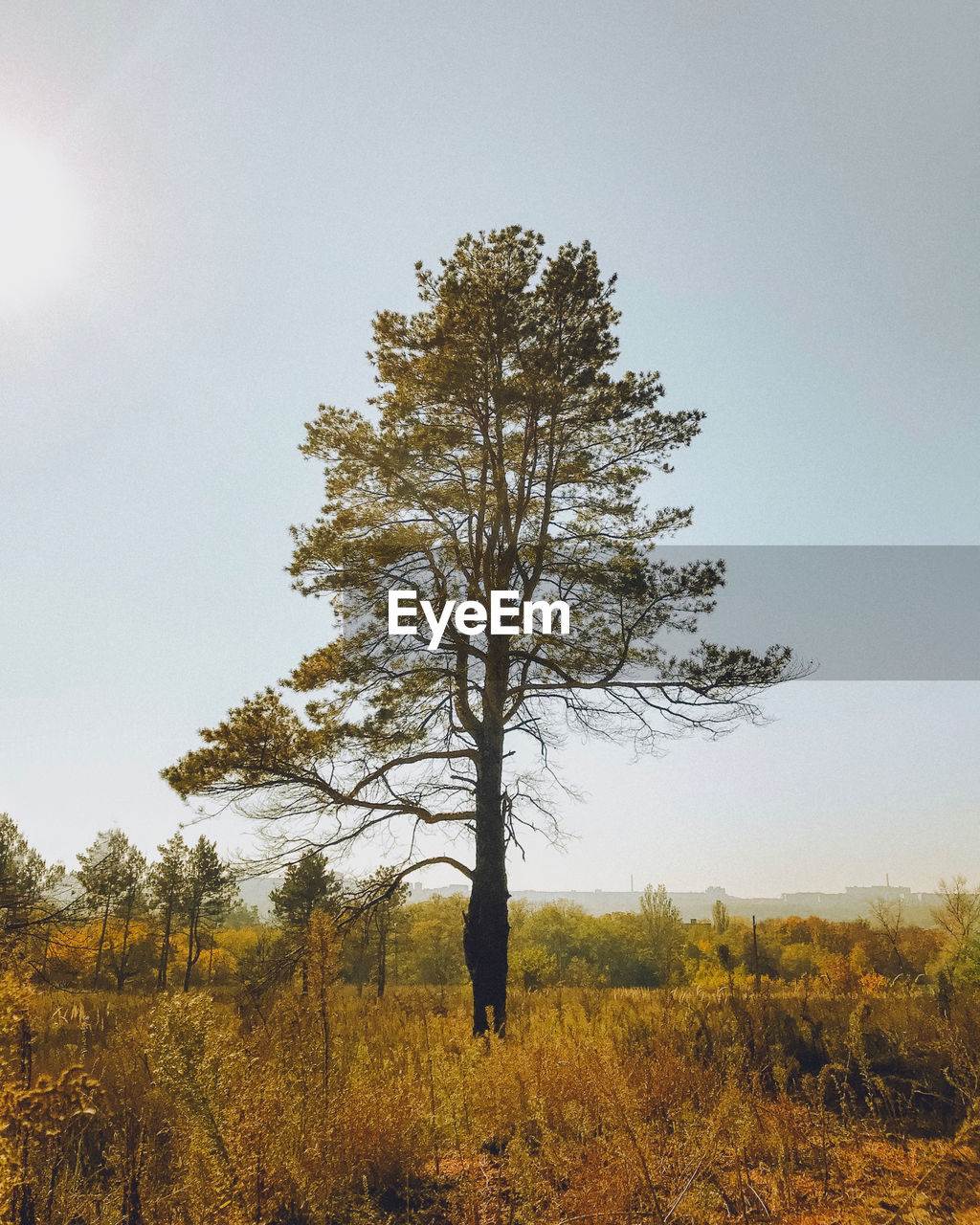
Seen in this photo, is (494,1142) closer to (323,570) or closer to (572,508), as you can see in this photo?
(323,570)

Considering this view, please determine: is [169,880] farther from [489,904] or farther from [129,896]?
[489,904]

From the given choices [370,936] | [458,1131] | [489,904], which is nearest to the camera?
[458,1131]

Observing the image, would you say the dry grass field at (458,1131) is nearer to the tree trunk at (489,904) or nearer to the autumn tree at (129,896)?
the tree trunk at (489,904)

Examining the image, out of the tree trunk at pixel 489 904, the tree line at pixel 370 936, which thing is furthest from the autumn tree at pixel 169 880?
the tree trunk at pixel 489 904

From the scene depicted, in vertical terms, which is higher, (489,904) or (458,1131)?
(489,904)

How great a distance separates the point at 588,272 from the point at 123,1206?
10.4 meters

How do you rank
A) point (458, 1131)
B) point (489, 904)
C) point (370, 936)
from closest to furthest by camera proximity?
1. point (458, 1131)
2. point (489, 904)
3. point (370, 936)

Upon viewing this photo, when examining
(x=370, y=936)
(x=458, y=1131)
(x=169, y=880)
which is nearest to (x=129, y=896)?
(x=169, y=880)

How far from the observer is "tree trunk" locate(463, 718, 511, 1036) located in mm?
8266

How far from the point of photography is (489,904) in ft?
28.6

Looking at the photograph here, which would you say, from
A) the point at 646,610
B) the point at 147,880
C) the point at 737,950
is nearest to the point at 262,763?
the point at 646,610

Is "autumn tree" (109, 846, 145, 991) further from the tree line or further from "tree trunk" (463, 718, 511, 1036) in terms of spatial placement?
"tree trunk" (463, 718, 511, 1036)

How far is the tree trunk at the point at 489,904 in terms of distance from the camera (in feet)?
27.1

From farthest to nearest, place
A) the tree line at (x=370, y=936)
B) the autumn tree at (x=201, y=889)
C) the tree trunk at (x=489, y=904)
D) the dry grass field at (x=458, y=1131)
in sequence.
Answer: the autumn tree at (x=201, y=889)
the tree line at (x=370, y=936)
the tree trunk at (x=489, y=904)
the dry grass field at (x=458, y=1131)
